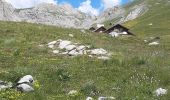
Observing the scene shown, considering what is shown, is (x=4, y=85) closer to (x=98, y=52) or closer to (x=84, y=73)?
(x=84, y=73)

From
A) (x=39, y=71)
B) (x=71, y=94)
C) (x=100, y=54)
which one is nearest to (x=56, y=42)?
(x=100, y=54)

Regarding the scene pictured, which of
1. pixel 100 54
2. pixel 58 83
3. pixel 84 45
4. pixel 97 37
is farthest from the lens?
pixel 97 37

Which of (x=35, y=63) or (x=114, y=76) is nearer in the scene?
(x=114, y=76)

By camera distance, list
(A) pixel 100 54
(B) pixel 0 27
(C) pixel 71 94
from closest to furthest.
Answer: (C) pixel 71 94, (A) pixel 100 54, (B) pixel 0 27

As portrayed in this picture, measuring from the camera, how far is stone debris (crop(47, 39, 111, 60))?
35.9 meters

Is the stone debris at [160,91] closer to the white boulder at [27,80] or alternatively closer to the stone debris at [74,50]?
the white boulder at [27,80]

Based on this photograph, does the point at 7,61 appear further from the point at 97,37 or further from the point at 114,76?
the point at 97,37

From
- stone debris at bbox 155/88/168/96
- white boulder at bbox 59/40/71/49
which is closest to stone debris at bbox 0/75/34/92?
stone debris at bbox 155/88/168/96

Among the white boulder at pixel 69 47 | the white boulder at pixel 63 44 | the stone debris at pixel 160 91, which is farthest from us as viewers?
the white boulder at pixel 63 44

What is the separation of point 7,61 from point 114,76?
7903 millimetres

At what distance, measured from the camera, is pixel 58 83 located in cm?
2305

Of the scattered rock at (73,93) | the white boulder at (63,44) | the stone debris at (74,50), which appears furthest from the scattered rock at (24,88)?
the white boulder at (63,44)

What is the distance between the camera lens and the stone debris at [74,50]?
35.9 meters

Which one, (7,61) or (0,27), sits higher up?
(0,27)
